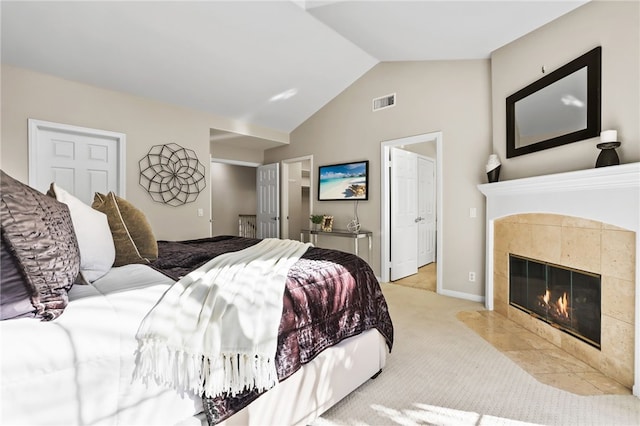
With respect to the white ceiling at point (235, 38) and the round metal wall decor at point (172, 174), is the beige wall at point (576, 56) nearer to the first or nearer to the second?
the white ceiling at point (235, 38)

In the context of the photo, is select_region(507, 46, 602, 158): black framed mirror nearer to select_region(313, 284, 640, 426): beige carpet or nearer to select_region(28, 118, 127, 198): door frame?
select_region(313, 284, 640, 426): beige carpet

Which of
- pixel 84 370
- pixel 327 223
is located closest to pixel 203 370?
pixel 84 370

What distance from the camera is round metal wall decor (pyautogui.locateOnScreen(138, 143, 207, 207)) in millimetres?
4027

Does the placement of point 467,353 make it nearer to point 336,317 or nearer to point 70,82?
point 336,317

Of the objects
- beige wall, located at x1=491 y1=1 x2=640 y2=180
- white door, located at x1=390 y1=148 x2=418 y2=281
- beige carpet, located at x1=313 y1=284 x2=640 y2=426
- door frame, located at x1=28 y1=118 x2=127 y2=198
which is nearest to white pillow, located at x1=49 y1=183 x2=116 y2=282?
beige carpet, located at x1=313 y1=284 x2=640 y2=426

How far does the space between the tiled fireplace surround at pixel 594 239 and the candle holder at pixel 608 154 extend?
0.12m

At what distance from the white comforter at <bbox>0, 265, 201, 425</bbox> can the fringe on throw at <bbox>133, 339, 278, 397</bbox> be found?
0.15 ft

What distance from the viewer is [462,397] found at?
1767mm

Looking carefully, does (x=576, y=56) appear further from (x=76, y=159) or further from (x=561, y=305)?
(x=76, y=159)

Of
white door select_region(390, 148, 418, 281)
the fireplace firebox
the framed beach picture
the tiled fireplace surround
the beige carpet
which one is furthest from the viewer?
the framed beach picture

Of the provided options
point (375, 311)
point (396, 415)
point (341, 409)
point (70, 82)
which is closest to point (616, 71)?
point (375, 311)

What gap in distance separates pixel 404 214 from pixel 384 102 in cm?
173

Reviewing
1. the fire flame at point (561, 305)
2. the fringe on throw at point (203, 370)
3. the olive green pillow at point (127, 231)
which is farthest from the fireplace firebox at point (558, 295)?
the olive green pillow at point (127, 231)

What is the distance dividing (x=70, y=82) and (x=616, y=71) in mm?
5063
